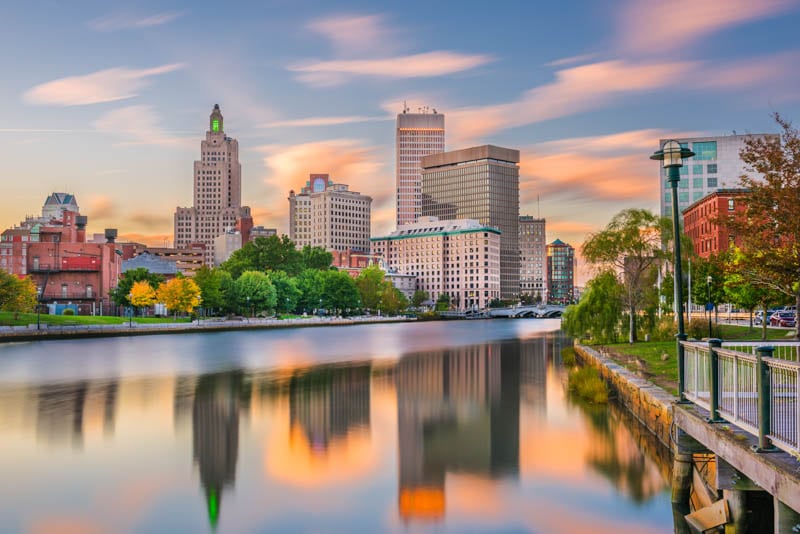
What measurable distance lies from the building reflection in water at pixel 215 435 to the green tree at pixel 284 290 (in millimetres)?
104881

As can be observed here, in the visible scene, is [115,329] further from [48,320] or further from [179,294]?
[179,294]

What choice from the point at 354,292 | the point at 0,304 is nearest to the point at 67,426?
the point at 0,304

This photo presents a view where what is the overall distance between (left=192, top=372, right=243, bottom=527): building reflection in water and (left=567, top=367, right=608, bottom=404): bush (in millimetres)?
15743

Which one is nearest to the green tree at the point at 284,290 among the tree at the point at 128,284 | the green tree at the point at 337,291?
the green tree at the point at 337,291

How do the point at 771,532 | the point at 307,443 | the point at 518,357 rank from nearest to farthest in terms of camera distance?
the point at 771,532
the point at 307,443
the point at 518,357

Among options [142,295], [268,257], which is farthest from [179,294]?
[268,257]

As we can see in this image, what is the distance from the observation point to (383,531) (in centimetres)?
1641

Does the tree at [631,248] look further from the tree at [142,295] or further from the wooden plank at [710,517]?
the tree at [142,295]

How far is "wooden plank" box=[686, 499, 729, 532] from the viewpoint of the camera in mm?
13627

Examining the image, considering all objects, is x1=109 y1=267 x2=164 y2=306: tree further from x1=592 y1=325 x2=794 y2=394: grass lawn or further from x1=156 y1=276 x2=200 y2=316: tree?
x1=592 y1=325 x2=794 y2=394: grass lawn

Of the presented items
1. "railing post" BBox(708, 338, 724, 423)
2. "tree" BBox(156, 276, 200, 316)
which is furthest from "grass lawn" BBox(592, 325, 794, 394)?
"tree" BBox(156, 276, 200, 316)

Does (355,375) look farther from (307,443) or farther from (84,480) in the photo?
(84,480)

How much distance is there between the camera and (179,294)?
385 ft

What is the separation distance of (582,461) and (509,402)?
13204mm
